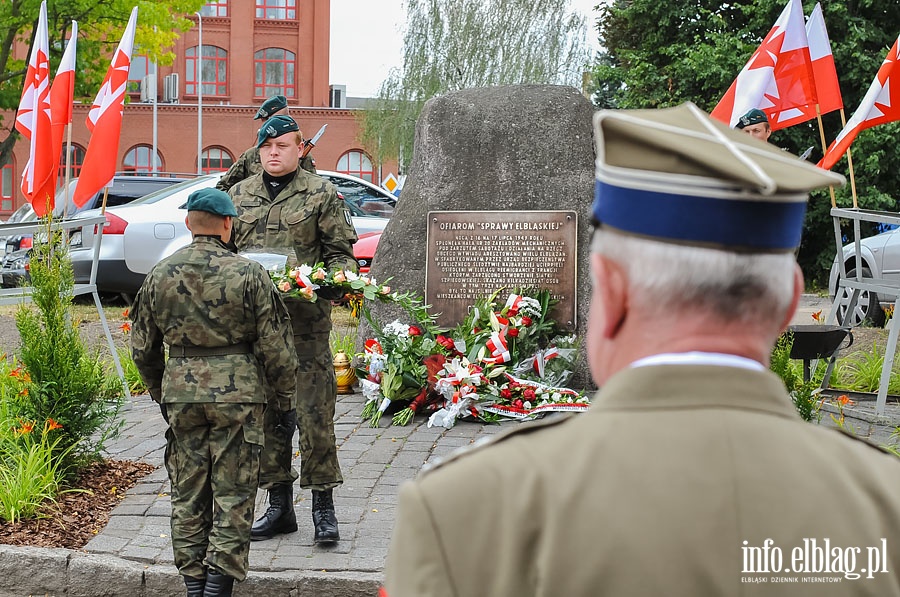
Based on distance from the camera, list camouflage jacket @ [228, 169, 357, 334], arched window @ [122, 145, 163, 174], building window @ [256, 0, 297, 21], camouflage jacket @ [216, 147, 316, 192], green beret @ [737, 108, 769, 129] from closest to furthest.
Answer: camouflage jacket @ [228, 169, 357, 334]
camouflage jacket @ [216, 147, 316, 192]
green beret @ [737, 108, 769, 129]
arched window @ [122, 145, 163, 174]
building window @ [256, 0, 297, 21]

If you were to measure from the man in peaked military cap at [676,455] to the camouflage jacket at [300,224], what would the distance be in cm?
404

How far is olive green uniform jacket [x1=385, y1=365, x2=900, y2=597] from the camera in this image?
1166 millimetres

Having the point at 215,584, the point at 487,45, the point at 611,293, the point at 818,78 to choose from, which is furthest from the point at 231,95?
the point at 611,293

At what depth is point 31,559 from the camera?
486cm

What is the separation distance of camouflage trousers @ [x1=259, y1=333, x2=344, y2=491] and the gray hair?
3.91 meters

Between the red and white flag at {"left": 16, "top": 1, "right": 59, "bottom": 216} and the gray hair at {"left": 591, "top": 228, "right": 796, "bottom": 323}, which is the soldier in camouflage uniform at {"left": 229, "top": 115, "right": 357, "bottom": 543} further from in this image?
the gray hair at {"left": 591, "top": 228, "right": 796, "bottom": 323}

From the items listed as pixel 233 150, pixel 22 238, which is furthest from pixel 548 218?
pixel 233 150

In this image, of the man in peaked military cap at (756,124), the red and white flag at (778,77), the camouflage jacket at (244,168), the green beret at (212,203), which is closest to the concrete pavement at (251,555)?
the green beret at (212,203)

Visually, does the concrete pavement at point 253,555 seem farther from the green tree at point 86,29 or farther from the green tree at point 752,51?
Answer: the green tree at point 86,29

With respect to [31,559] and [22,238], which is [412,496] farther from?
[22,238]

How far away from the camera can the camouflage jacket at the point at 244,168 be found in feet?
18.8

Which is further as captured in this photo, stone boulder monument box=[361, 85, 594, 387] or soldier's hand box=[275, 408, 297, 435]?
stone boulder monument box=[361, 85, 594, 387]

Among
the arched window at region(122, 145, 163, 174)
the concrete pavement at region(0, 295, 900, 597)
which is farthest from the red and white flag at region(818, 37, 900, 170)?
the arched window at region(122, 145, 163, 174)

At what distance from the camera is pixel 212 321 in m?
4.32
